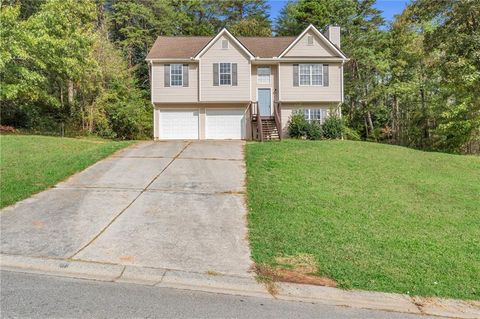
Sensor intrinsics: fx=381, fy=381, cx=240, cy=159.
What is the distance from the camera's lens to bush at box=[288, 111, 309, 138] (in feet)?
68.8

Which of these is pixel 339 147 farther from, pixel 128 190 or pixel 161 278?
pixel 161 278

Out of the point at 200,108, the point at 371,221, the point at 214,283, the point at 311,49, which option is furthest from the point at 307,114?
the point at 214,283

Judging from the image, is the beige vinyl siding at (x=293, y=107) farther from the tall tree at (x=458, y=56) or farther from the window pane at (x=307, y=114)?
the tall tree at (x=458, y=56)

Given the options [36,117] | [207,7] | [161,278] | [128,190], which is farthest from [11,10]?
[207,7]

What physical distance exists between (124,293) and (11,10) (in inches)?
659

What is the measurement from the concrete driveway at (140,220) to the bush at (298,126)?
10355 millimetres

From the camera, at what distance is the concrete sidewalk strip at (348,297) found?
4.18m

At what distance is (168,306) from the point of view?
393 centimetres

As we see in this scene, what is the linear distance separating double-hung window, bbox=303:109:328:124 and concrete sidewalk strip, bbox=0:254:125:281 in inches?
738

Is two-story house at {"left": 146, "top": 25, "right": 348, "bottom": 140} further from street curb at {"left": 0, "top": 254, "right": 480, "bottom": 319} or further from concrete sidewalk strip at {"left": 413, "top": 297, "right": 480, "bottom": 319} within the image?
concrete sidewalk strip at {"left": 413, "top": 297, "right": 480, "bottom": 319}

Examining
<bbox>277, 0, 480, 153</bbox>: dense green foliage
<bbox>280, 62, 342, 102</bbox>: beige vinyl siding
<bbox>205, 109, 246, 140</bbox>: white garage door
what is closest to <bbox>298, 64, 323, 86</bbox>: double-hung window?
<bbox>280, 62, 342, 102</bbox>: beige vinyl siding

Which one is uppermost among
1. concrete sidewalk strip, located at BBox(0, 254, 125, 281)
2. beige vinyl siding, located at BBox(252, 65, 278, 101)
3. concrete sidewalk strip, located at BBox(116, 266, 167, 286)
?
beige vinyl siding, located at BBox(252, 65, 278, 101)

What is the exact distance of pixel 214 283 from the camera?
4625mm

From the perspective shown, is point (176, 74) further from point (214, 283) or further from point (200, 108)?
point (214, 283)
